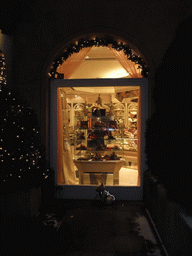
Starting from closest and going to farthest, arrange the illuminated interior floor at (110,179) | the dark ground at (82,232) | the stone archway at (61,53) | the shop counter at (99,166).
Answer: the dark ground at (82,232) → the stone archway at (61,53) → the illuminated interior floor at (110,179) → the shop counter at (99,166)

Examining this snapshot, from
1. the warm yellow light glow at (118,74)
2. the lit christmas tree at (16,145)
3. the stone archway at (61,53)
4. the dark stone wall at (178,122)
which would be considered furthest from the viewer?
the warm yellow light glow at (118,74)

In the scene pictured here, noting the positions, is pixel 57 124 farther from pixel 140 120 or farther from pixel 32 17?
pixel 32 17

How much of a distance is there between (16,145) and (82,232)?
1595mm

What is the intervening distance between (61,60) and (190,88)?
9.79 ft

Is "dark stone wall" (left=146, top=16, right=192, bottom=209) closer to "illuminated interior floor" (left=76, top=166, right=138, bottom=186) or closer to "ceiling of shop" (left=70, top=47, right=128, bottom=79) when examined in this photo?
"ceiling of shop" (left=70, top=47, right=128, bottom=79)

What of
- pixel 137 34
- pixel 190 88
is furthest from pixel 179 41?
pixel 137 34

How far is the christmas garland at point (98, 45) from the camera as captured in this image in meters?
4.14

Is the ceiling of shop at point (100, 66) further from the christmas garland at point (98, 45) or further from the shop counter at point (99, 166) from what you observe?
the shop counter at point (99, 166)

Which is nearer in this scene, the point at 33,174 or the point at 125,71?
the point at 33,174

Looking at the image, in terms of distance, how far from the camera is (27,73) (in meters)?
4.25

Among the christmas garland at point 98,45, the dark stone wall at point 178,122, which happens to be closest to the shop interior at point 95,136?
the christmas garland at point 98,45

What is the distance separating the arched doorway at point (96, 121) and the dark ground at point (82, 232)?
681 millimetres

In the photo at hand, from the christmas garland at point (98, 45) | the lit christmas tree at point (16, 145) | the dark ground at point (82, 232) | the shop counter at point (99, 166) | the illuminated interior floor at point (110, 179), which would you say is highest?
the christmas garland at point (98, 45)

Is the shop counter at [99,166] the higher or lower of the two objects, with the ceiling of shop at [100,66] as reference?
lower
